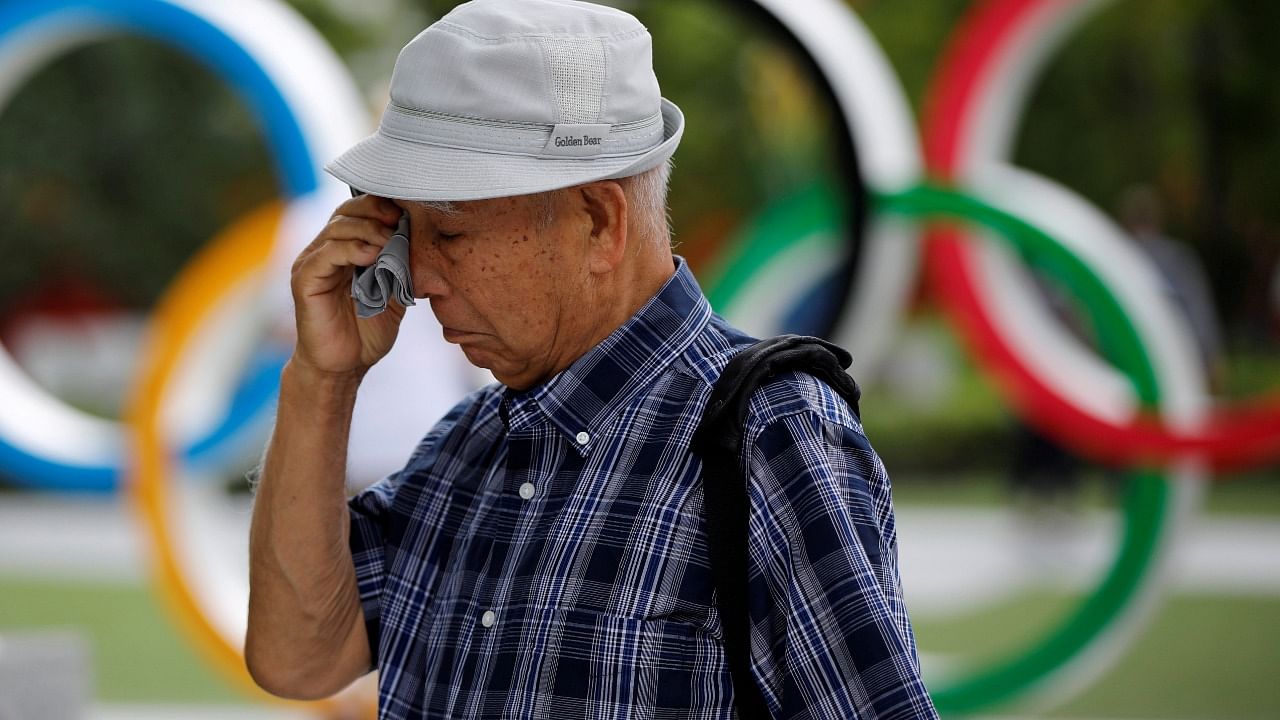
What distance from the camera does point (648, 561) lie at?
1.73m

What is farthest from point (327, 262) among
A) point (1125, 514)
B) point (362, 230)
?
point (1125, 514)

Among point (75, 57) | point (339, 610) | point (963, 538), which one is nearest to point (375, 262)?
point (339, 610)

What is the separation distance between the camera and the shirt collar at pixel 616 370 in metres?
1.86

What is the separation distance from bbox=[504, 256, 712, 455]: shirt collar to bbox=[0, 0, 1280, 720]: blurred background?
1.80 m

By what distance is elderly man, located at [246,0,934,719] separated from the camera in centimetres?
168

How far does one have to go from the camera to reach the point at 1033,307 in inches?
246

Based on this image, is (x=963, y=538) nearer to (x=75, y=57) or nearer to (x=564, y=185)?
(x=564, y=185)

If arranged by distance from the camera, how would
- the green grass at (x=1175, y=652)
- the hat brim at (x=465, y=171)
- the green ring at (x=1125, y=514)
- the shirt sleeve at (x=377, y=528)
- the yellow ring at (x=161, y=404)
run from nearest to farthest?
the hat brim at (x=465, y=171)
the shirt sleeve at (x=377, y=528)
the green ring at (x=1125, y=514)
the yellow ring at (x=161, y=404)
the green grass at (x=1175, y=652)

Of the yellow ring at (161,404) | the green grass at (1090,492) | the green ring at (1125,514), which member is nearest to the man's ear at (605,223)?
the green ring at (1125,514)

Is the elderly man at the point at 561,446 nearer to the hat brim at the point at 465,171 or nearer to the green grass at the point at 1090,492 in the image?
the hat brim at the point at 465,171

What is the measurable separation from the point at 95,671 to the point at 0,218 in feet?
46.4

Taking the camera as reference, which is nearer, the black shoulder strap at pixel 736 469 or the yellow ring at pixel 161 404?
the black shoulder strap at pixel 736 469

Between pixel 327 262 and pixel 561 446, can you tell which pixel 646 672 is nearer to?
pixel 561 446

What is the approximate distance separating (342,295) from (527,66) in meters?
0.47
